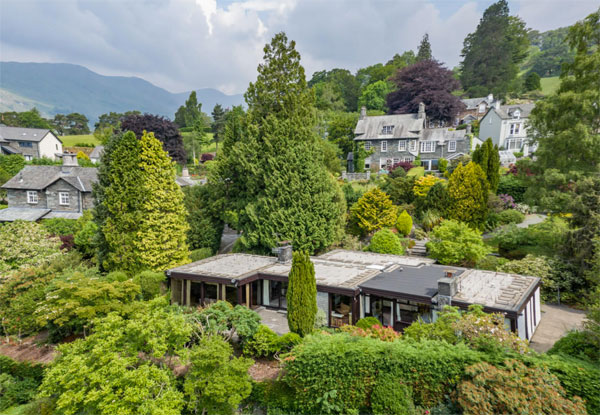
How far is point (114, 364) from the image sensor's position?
30.5 ft

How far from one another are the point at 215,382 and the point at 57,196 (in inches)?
1179

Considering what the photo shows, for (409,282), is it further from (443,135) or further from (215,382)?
(443,135)

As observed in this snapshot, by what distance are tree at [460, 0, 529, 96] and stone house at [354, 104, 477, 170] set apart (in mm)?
35757

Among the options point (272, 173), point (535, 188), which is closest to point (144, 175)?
point (272, 173)

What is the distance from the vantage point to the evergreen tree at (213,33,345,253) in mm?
21719

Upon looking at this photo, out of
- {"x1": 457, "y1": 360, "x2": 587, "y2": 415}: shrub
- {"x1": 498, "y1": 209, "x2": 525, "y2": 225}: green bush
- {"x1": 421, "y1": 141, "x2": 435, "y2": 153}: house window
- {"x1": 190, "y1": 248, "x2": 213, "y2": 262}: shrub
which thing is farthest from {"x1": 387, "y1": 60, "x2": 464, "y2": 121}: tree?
{"x1": 457, "y1": 360, "x2": 587, "y2": 415}: shrub

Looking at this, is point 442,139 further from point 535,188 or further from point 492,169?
point 535,188

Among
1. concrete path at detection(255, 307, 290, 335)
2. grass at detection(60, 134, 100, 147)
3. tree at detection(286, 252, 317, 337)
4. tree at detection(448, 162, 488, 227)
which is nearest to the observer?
tree at detection(286, 252, 317, 337)

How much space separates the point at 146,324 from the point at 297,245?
491 inches

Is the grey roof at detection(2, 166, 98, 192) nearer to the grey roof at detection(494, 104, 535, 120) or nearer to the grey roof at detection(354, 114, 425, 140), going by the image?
the grey roof at detection(354, 114, 425, 140)

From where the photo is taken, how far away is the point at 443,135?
4441cm

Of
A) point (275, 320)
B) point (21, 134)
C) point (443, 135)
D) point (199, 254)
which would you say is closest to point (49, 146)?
point (21, 134)

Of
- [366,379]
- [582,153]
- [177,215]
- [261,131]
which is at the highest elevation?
[261,131]

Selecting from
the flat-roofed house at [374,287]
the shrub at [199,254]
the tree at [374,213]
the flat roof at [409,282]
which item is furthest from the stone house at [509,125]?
the shrub at [199,254]
